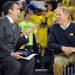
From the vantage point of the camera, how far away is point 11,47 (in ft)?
16.6

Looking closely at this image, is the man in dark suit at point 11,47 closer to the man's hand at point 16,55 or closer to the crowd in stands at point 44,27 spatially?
the man's hand at point 16,55

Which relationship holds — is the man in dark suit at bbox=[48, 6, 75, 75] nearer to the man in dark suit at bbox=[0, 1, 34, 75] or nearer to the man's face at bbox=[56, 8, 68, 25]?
the man's face at bbox=[56, 8, 68, 25]

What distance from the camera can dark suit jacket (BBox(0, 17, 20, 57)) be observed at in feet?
16.3

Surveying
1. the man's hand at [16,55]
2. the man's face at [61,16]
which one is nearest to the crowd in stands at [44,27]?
the man's face at [61,16]

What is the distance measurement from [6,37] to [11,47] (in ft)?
0.54

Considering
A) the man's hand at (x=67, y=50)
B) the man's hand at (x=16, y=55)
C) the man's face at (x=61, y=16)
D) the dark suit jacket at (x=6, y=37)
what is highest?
the man's face at (x=61, y=16)

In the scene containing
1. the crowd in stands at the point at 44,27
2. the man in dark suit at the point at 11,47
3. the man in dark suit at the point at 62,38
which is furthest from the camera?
the crowd in stands at the point at 44,27

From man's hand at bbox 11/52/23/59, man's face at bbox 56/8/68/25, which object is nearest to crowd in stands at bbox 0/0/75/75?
man's face at bbox 56/8/68/25

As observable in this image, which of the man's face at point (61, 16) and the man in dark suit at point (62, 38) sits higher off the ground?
the man's face at point (61, 16)

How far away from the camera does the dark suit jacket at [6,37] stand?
16.3 ft

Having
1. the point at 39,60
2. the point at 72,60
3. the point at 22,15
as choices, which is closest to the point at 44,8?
the point at 22,15

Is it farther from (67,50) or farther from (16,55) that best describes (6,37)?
(67,50)

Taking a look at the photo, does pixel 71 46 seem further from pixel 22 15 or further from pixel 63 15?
pixel 22 15

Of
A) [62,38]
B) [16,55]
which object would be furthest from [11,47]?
[62,38]
